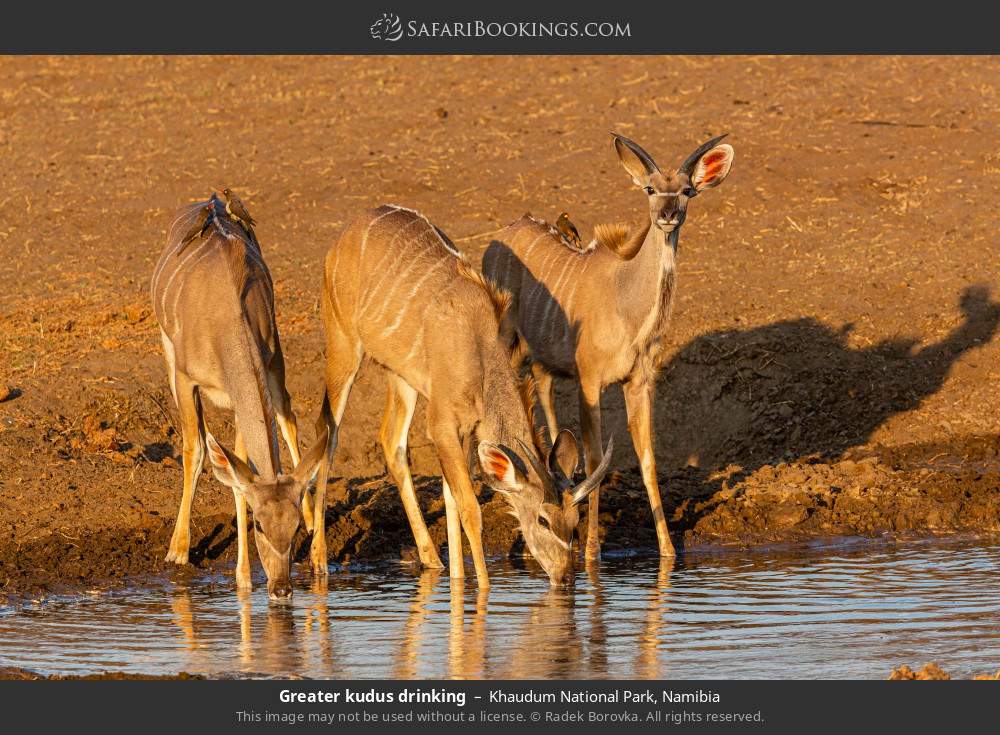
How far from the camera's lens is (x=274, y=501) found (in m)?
8.84

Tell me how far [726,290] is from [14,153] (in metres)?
9.29

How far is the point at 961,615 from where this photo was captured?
8.48 m

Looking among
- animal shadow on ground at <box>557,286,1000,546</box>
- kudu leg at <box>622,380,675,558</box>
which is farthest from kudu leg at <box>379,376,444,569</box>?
animal shadow on ground at <box>557,286,1000,546</box>

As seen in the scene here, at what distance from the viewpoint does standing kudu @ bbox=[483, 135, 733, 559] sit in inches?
388

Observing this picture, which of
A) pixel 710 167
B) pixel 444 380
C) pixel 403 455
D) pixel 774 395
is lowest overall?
pixel 403 455

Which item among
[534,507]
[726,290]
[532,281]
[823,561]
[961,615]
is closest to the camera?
[961,615]

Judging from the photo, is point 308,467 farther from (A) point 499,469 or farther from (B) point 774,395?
(B) point 774,395

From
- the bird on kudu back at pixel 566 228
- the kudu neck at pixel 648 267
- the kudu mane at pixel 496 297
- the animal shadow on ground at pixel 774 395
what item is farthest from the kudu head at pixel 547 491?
the bird on kudu back at pixel 566 228

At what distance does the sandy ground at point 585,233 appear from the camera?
10969 mm

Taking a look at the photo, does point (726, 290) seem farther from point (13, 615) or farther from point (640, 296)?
point (13, 615)

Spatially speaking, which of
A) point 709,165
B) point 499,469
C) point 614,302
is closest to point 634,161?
point 709,165

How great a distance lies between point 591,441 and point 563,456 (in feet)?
3.64

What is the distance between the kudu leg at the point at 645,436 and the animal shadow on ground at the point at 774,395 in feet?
3.44

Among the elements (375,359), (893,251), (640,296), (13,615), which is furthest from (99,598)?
(893,251)
